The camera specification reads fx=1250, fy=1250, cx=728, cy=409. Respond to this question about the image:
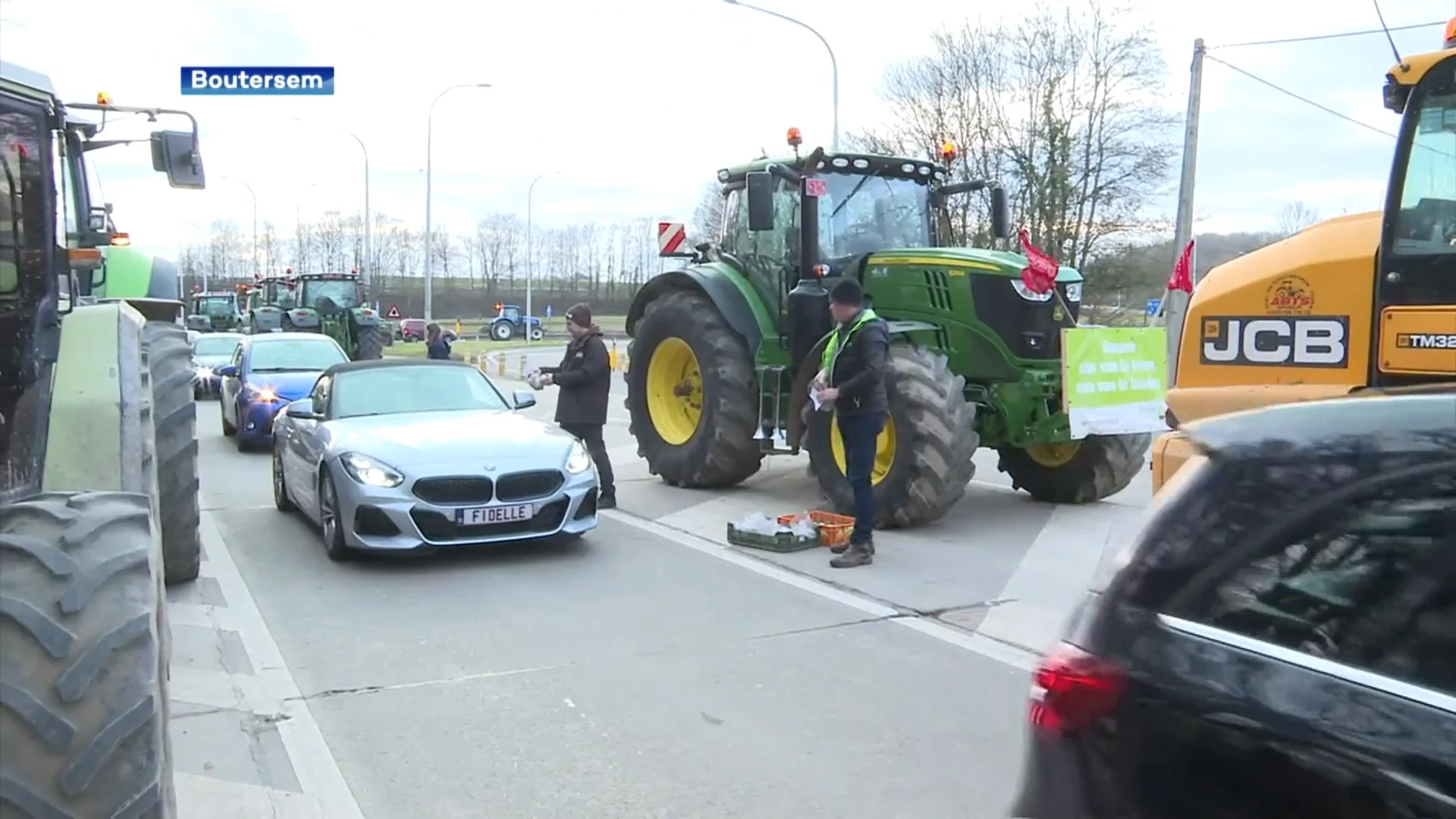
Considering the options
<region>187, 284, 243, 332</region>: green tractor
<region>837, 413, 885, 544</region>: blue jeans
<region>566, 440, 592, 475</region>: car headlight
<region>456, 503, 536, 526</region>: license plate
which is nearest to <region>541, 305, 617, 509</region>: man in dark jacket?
<region>566, 440, 592, 475</region>: car headlight

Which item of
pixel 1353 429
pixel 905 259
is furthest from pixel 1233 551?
pixel 905 259

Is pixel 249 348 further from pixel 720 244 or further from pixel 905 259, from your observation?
pixel 905 259

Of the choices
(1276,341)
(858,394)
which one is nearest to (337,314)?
(858,394)

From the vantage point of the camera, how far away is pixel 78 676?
9.24 ft

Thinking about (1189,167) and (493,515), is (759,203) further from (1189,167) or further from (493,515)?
(1189,167)

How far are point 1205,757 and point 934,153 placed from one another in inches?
1440

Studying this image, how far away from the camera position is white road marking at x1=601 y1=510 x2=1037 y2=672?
6.05 metres

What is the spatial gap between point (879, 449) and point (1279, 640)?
7145 mm

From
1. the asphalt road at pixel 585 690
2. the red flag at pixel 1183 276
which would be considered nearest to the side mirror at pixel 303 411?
the asphalt road at pixel 585 690

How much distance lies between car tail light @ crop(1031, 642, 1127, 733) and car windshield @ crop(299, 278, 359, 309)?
29.3 m

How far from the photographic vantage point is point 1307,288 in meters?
5.80

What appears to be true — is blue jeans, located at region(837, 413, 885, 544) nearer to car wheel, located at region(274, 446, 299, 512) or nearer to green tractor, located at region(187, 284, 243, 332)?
car wheel, located at region(274, 446, 299, 512)

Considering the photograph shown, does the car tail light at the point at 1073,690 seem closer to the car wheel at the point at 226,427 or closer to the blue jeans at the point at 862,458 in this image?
the blue jeans at the point at 862,458

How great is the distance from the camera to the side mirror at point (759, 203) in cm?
939
